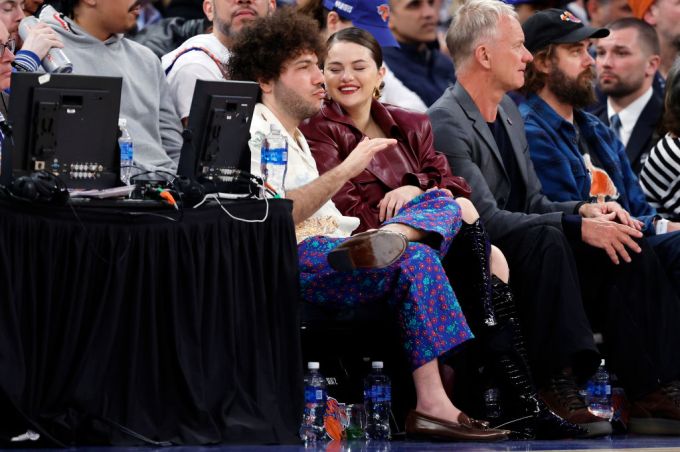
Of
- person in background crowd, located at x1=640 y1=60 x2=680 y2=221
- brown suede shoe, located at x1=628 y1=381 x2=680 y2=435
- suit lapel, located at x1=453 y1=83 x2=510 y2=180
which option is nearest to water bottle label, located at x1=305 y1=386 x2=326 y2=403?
brown suede shoe, located at x1=628 y1=381 x2=680 y2=435

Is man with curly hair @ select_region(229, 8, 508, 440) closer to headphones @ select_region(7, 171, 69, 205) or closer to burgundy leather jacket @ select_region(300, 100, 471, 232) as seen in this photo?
burgundy leather jacket @ select_region(300, 100, 471, 232)

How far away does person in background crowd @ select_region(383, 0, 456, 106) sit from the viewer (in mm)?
8445

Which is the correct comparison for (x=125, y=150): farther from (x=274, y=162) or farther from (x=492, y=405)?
(x=492, y=405)

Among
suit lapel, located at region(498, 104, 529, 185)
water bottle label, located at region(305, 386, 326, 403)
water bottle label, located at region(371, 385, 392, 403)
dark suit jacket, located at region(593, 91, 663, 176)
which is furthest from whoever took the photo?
dark suit jacket, located at region(593, 91, 663, 176)

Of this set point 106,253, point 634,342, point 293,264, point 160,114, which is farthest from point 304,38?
point 634,342

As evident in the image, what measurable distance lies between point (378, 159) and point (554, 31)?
5.72ft

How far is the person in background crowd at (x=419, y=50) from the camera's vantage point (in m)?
8.45

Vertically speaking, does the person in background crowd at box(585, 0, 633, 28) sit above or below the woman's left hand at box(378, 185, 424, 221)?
above

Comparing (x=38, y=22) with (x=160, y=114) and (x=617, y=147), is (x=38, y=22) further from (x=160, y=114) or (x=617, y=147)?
(x=617, y=147)

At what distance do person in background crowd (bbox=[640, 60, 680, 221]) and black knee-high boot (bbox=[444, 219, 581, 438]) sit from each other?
1.84 meters

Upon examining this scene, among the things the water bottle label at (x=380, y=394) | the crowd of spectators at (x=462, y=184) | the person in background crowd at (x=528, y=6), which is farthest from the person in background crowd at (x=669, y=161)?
the water bottle label at (x=380, y=394)

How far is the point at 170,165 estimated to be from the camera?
6230mm

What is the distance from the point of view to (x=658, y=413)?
645 cm

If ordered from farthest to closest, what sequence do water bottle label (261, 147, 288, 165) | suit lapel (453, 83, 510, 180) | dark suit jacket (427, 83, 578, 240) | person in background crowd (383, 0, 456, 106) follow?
person in background crowd (383, 0, 456, 106) → suit lapel (453, 83, 510, 180) → dark suit jacket (427, 83, 578, 240) → water bottle label (261, 147, 288, 165)
